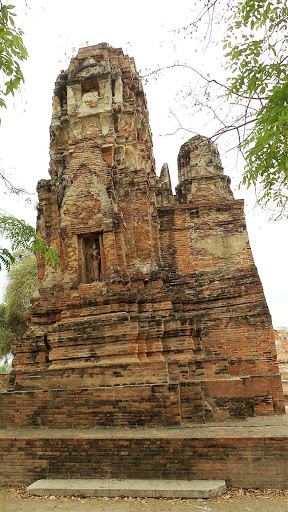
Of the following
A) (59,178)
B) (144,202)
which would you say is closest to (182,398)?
(144,202)

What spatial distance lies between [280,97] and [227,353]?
6096mm

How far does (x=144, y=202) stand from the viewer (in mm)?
9078

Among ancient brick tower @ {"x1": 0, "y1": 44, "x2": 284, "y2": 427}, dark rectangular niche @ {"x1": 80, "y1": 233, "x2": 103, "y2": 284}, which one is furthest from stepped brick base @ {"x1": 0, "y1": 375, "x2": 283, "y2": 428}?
dark rectangular niche @ {"x1": 80, "y1": 233, "x2": 103, "y2": 284}

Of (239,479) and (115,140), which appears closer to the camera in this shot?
(239,479)

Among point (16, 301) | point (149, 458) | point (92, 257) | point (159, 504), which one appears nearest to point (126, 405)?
point (149, 458)

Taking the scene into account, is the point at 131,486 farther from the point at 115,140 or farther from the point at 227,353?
the point at 115,140

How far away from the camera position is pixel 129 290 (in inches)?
309

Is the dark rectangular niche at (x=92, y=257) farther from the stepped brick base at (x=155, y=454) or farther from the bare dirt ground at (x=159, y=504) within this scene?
the bare dirt ground at (x=159, y=504)

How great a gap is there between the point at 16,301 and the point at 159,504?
1589 centimetres

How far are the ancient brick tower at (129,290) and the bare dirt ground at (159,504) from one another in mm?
1343

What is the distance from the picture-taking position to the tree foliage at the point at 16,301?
18969 mm

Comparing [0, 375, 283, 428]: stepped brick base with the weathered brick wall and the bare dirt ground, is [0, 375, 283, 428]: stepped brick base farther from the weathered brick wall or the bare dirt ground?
the bare dirt ground

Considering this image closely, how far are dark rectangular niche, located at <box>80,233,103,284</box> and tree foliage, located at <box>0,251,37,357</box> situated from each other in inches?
436

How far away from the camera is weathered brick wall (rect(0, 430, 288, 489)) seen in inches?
204
